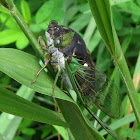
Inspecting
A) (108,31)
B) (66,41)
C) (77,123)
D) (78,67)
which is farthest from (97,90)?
(108,31)

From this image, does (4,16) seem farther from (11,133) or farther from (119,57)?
(119,57)

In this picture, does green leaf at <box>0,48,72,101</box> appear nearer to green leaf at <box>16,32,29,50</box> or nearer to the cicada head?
the cicada head

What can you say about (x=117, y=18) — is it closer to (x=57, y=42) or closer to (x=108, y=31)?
(x=57, y=42)

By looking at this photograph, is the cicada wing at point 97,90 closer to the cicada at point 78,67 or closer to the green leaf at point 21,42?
the cicada at point 78,67

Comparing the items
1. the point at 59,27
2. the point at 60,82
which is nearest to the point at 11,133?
the point at 60,82

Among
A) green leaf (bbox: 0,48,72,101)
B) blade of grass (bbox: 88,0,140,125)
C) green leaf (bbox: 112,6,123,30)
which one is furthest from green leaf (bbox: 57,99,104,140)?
green leaf (bbox: 112,6,123,30)

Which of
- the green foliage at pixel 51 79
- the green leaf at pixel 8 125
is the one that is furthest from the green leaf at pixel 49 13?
the green leaf at pixel 8 125
